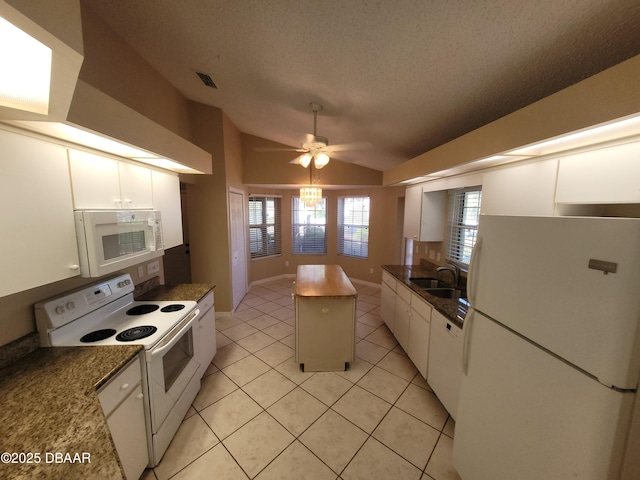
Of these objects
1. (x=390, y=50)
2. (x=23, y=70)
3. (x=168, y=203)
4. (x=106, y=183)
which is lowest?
(x=168, y=203)

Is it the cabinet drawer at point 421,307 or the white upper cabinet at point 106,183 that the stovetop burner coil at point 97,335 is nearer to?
the white upper cabinet at point 106,183

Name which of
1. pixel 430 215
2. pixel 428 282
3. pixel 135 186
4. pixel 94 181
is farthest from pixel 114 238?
pixel 430 215

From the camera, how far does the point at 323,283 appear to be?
277cm

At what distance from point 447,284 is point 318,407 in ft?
6.43

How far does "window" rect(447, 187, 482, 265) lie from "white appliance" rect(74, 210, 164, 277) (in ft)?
10.6

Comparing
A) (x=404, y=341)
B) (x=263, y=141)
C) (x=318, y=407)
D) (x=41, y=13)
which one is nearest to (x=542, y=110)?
(x=41, y=13)

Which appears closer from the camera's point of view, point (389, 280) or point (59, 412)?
point (59, 412)

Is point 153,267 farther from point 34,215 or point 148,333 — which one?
point 34,215

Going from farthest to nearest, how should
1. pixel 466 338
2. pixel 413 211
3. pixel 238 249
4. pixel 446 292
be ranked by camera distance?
pixel 238 249
pixel 413 211
pixel 446 292
pixel 466 338

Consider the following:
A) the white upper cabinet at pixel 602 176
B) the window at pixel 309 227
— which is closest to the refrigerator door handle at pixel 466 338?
the white upper cabinet at pixel 602 176

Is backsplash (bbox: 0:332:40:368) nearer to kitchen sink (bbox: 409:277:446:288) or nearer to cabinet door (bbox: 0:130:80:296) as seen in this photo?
cabinet door (bbox: 0:130:80:296)

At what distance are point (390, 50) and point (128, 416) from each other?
105 inches

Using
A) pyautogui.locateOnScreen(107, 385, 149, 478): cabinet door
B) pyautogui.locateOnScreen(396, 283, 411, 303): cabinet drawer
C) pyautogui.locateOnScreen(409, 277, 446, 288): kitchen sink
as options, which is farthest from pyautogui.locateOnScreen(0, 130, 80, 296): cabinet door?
pyautogui.locateOnScreen(409, 277, 446, 288): kitchen sink

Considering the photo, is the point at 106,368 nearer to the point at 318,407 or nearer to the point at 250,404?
the point at 250,404
